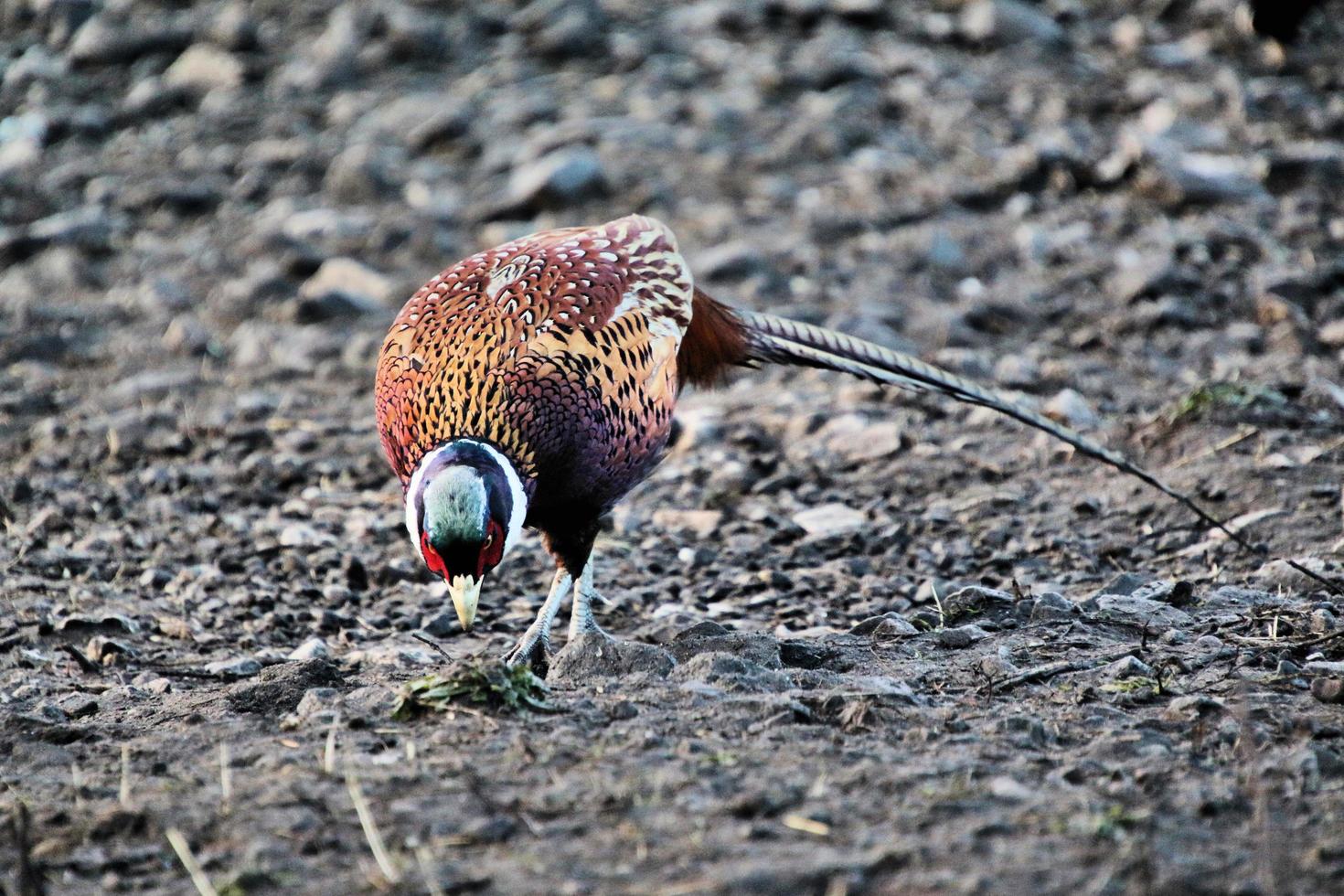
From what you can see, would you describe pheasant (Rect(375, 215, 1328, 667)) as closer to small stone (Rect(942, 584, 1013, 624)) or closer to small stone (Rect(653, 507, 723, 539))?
small stone (Rect(942, 584, 1013, 624))

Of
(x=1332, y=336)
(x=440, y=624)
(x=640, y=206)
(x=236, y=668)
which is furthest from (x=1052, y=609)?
(x=640, y=206)

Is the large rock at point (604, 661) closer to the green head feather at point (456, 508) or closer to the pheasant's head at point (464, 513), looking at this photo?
the pheasant's head at point (464, 513)

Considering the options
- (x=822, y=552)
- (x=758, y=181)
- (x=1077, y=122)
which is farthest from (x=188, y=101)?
(x=822, y=552)

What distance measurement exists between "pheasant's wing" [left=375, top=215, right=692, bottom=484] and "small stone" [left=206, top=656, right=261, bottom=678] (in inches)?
27.2

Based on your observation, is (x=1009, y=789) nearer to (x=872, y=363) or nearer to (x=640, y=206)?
(x=872, y=363)

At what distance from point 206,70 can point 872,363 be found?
6554mm

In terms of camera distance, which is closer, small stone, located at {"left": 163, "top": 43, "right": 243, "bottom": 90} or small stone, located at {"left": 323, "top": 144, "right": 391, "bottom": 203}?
small stone, located at {"left": 323, "top": 144, "right": 391, "bottom": 203}

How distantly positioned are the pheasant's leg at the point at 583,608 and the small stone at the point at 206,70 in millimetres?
6309

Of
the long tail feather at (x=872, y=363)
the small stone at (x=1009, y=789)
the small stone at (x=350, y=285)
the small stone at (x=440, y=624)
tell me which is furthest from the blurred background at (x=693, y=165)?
the small stone at (x=1009, y=789)

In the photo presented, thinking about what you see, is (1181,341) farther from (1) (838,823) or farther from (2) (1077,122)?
(1) (838,823)

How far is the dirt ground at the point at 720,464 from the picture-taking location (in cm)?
294

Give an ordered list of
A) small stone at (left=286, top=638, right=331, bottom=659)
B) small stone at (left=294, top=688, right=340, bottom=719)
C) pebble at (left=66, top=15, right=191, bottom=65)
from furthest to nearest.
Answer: pebble at (left=66, top=15, right=191, bottom=65) < small stone at (left=286, top=638, right=331, bottom=659) < small stone at (left=294, top=688, right=340, bottom=719)

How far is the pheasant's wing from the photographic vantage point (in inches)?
161

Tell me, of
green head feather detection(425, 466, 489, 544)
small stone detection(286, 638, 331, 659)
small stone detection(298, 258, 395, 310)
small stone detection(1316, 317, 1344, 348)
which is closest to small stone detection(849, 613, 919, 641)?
green head feather detection(425, 466, 489, 544)
